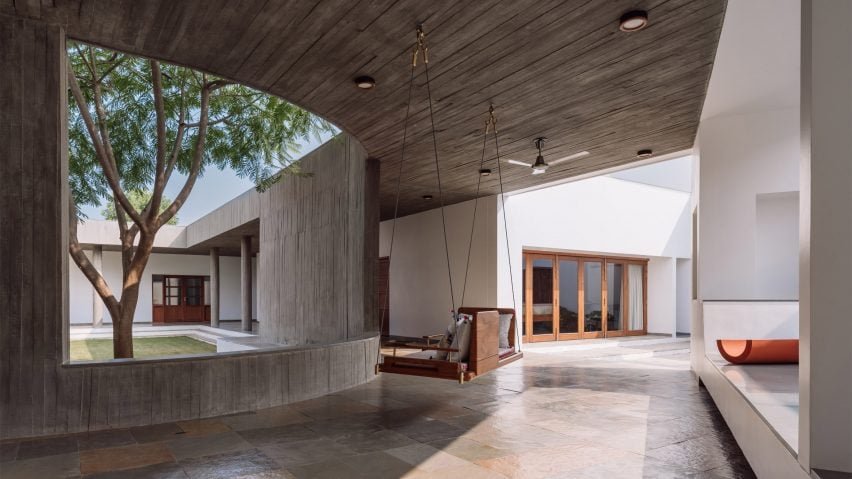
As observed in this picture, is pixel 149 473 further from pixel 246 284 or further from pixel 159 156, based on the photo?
pixel 246 284

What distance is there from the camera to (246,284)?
1678cm

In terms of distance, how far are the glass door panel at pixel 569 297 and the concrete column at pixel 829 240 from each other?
403 inches

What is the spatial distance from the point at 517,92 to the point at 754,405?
132 inches

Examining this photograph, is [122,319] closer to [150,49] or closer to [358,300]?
[358,300]

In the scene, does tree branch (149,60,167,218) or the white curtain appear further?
the white curtain

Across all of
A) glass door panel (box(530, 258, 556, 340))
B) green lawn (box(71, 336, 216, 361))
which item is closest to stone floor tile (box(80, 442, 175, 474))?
green lawn (box(71, 336, 216, 361))

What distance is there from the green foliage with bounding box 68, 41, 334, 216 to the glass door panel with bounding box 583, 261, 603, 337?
6.79m

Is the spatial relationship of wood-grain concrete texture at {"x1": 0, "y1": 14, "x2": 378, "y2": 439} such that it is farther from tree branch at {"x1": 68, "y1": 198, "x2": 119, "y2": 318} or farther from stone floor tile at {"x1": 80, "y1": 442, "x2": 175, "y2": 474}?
tree branch at {"x1": 68, "y1": 198, "x2": 119, "y2": 318}

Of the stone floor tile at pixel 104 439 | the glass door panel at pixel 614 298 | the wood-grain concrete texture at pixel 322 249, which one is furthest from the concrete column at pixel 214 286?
the stone floor tile at pixel 104 439

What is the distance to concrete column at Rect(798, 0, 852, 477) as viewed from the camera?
205cm

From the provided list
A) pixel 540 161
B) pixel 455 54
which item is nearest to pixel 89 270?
pixel 455 54

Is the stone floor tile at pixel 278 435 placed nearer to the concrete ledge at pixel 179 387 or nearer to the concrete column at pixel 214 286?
the concrete ledge at pixel 179 387

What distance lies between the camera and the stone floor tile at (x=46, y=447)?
370 cm

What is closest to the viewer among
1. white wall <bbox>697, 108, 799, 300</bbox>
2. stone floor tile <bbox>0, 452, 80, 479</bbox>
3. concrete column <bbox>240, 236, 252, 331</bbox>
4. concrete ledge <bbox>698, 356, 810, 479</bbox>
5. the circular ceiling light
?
concrete ledge <bbox>698, 356, 810, 479</bbox>
